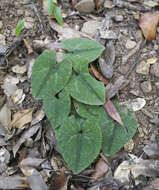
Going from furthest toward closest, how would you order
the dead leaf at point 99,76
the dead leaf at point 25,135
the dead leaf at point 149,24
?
1. the dead leaf at point 149,24
2. the dead leaf at point 99,76
3. the dead leaf at point 25,135

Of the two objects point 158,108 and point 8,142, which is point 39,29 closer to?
point 8,142

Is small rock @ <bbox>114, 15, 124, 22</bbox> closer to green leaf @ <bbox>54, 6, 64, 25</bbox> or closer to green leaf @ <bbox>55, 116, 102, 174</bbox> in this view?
green leaf @ <bbox>54, 6, 64, 25</bbox>

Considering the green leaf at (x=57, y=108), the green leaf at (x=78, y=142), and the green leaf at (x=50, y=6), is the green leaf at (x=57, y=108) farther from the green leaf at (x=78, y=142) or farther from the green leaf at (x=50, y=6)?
the green leaf at (x=50, y=6)

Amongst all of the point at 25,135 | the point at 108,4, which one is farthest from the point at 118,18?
the point at 25,135

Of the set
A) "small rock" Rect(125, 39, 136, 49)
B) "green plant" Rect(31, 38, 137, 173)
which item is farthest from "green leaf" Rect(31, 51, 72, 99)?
"small rock" Rect(125, 39, 136, 49)

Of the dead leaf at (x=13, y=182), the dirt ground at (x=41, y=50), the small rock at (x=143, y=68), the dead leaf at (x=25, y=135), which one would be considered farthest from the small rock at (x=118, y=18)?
the dead leaf at (x=13, y=182)

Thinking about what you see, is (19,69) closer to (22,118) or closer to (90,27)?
(22,118)
